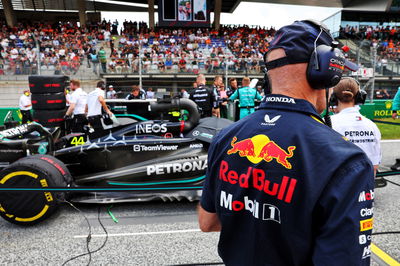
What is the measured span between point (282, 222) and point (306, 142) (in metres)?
0.25

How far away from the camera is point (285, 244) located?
3.04 ft

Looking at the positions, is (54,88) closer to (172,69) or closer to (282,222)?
(282,222)

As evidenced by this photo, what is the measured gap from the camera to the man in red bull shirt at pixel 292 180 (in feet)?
2.71

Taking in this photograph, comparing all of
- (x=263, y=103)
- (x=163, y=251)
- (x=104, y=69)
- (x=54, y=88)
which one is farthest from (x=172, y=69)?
(x=263, y=103)

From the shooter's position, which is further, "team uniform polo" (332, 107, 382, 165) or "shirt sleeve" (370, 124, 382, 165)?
"shirt sleeve" (370, 124, 382, 165)

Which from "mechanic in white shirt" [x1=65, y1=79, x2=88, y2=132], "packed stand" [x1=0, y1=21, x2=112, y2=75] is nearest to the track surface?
"mechanic in white shirt" [x1=65, y1=79, x2=88, y2=132]

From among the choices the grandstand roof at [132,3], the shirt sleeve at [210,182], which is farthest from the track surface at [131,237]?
the grandstand roof at [132,3]

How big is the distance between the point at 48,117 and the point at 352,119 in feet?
21.4

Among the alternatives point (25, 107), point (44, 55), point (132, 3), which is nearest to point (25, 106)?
point (25, 107)

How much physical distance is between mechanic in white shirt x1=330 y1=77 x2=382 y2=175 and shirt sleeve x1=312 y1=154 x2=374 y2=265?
2.39 meters

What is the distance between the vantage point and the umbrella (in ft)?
13.5

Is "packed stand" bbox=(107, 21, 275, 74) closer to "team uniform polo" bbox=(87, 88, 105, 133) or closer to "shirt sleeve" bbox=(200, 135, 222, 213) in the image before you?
"team uniform polo" bbox=(87, 88, 105, 133)

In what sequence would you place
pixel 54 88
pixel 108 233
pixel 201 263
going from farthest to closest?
pixel 54 88 → pixel 108 233 → pixel 201 263

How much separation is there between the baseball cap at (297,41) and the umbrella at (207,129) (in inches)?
121
